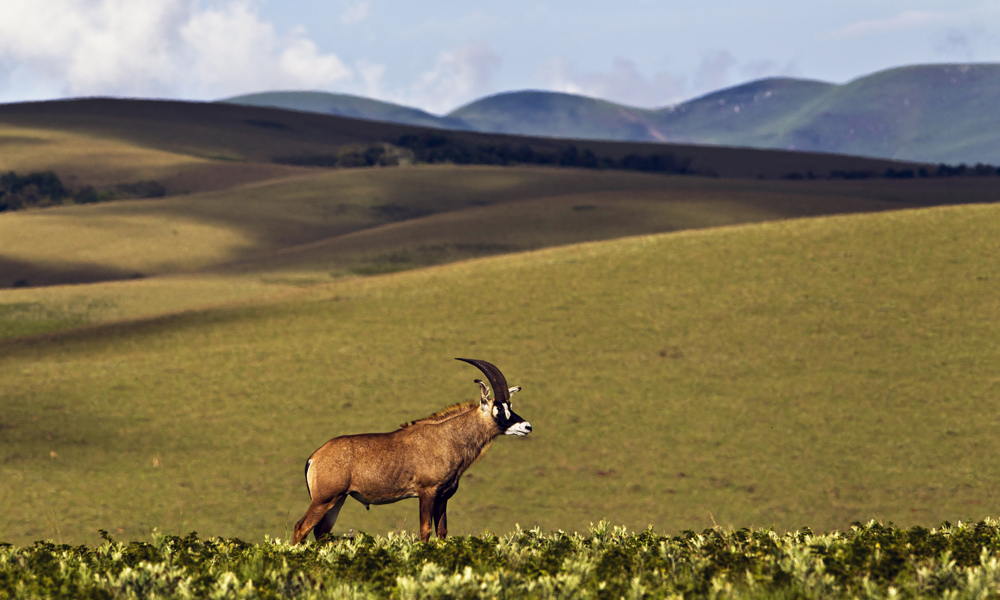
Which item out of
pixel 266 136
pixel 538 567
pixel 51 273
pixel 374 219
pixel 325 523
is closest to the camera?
pixel 538 567

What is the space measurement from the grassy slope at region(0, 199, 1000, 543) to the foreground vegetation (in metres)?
12.9

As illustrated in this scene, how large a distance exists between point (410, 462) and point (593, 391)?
21.3 meters

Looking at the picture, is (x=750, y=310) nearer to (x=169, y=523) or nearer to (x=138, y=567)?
(x=169, y=523)

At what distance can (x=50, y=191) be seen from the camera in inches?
4390

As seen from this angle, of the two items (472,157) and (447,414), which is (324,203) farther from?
Result: (447,414)

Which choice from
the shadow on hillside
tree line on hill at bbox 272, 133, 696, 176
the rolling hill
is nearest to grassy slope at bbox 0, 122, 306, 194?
the rolling hill

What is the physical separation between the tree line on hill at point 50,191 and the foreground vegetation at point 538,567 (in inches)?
4030

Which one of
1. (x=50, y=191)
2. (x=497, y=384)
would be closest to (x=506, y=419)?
(x=497, y=384)

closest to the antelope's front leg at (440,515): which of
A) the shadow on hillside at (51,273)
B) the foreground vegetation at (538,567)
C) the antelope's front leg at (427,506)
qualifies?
the antelope's front leg at (427,506)

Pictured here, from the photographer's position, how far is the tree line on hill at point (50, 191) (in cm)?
10575

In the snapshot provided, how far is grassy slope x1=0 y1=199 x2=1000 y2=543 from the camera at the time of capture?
25.1 metres

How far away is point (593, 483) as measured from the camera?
87.1ft

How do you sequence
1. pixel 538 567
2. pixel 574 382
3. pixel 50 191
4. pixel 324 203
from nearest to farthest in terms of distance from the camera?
pixel 538 567, pixel 574 382, pixel 324 203, pixel 50 191

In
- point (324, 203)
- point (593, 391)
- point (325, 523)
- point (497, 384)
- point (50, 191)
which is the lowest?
point (593, 391)
